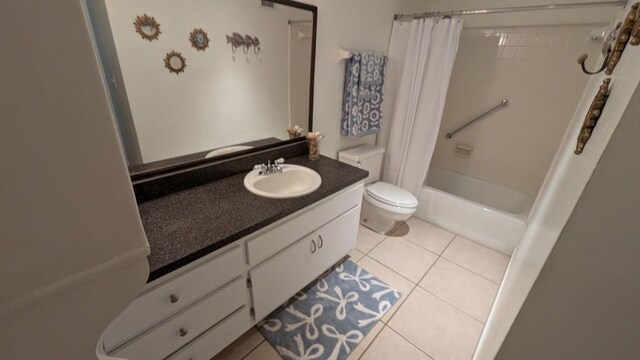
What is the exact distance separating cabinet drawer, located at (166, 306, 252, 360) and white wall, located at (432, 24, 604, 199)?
8.49 ft

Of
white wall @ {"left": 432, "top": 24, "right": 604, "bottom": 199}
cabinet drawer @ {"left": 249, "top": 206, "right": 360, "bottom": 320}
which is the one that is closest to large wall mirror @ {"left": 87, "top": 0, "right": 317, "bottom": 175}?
cabinet drawer @ {"left": 249, "top": 206, "right": 360, "bottom": 320}

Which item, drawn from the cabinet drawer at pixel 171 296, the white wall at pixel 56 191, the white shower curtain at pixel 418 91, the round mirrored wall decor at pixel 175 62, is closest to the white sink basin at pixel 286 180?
the cabinet drawer at pixel 171 296

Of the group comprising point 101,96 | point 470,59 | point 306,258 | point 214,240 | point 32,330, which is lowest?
point 306,258

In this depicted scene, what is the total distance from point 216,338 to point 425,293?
1333 mm

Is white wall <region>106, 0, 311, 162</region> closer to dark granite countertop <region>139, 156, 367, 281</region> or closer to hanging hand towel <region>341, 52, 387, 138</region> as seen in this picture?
dark granite countertop <region>139, 156, 367, 281</region>

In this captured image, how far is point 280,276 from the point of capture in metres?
1.31

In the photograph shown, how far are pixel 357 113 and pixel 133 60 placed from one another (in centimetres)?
153

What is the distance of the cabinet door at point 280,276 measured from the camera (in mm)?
1219

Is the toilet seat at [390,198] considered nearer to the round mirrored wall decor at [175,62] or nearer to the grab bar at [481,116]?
the grab bar at [481,116]

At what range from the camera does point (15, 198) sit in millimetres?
271

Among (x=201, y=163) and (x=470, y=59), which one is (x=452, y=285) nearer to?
(x=201, y=163)

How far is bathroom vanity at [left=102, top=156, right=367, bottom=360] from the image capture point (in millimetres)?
861

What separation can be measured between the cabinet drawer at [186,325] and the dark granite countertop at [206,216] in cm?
26

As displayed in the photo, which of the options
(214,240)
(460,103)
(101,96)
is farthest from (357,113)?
(101,96)
